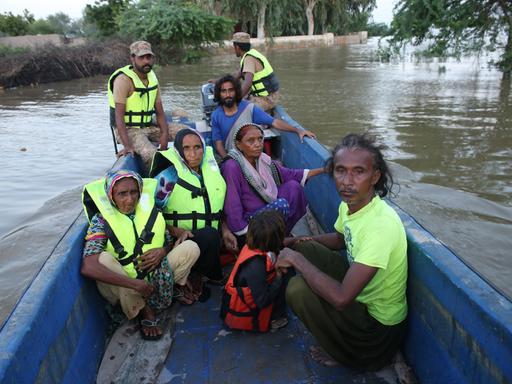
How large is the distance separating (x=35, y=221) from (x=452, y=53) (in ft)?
38.3

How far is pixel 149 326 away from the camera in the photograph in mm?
2432

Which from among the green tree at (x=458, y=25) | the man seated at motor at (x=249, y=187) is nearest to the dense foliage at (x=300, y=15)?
the green tree at (x=458, y=25)

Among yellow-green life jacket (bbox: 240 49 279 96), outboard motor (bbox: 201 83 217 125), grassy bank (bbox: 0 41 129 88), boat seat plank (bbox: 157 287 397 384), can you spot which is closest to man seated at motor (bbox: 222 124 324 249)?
boat seat plank (bbox: 157 287 397 384)

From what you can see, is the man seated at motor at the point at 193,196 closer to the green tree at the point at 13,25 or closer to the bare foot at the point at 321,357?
the bare foot at the point at 321,357

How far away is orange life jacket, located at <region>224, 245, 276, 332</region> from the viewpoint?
236 cm

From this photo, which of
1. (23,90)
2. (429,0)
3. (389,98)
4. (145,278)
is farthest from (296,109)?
(23,90)

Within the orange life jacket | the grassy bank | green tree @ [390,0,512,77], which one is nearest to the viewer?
the orange life jacket

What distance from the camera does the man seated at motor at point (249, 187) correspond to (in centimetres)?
284

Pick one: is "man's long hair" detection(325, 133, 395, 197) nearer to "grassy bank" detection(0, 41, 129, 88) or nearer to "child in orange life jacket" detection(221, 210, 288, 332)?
"child in orange life jacket" detection(221, 210, 288, 332)

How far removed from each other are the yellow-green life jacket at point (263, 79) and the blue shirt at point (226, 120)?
1382 mm

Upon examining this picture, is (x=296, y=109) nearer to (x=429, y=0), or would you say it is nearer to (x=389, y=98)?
(x=389, y=98)

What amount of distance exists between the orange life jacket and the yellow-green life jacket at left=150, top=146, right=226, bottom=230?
0.54 meters

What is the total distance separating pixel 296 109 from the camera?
421 inches

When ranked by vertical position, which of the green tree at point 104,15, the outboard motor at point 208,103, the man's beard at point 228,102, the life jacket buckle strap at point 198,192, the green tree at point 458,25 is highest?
the green tree at point 104,15
